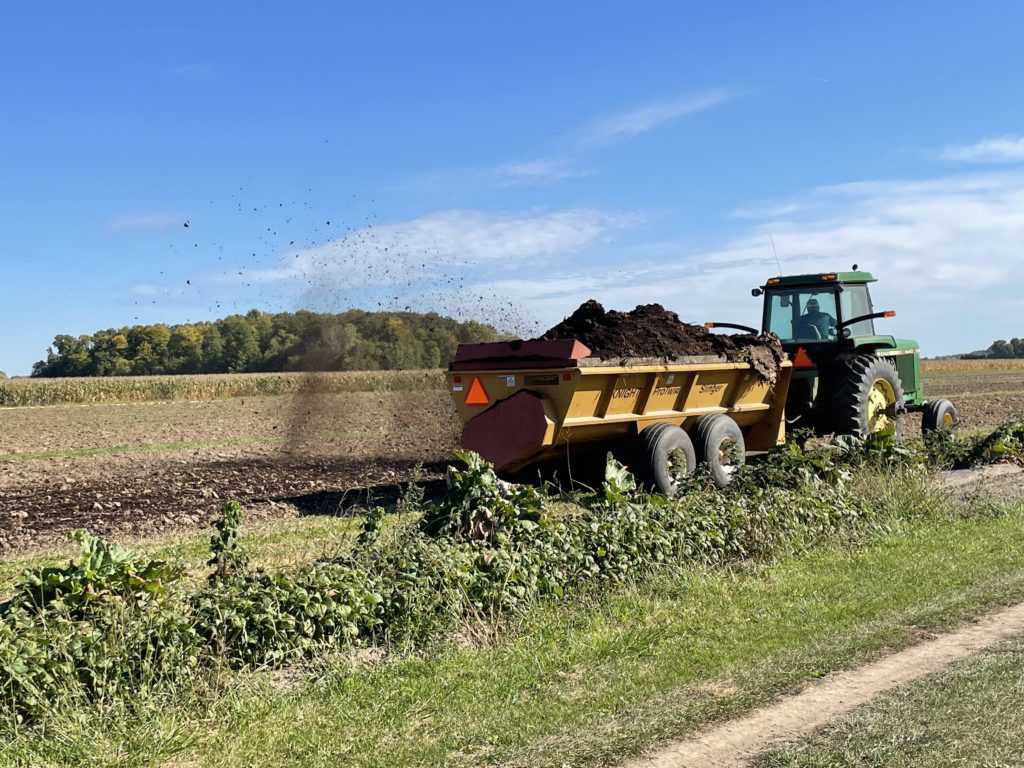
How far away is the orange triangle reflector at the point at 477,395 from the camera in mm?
10867

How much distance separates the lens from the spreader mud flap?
1016cm

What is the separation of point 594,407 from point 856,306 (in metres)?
5.83

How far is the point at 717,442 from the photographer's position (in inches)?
455

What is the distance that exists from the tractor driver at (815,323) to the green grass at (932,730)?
9746 millimetres

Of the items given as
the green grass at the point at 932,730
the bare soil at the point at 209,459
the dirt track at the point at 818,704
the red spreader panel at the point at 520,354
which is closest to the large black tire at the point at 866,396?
the bare soil at the point at 209,459

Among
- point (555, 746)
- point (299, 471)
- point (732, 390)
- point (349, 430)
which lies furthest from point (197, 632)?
point (349, 430)

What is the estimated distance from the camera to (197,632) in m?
4.84

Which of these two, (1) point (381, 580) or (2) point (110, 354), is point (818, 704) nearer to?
(1) point (381, 580)

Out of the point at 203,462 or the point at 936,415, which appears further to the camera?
the point at 203,462

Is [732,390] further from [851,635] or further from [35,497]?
[35,497]

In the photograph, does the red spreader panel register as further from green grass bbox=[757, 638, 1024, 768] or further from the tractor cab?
green grass bbox=[757, 638, 1024, 768]

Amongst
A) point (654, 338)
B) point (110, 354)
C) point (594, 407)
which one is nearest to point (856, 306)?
point (654, 338)

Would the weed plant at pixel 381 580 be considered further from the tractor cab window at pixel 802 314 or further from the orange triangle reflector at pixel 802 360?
the tractor cab window at pixel 802 314

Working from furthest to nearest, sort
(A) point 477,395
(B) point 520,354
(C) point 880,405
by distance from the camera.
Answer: (C) point 880,405
(A) point 477,395
(B) point 520,354
